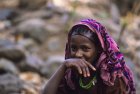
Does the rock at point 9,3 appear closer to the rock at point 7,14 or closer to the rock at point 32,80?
the rock at point 7,14

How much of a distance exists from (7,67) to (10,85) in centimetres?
163

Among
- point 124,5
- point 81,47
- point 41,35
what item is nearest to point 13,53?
point 41,35

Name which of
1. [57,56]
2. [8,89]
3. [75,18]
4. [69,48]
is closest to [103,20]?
[75,18]

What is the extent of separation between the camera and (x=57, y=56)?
361 inches

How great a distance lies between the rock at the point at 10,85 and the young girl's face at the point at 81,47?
253 centimetres

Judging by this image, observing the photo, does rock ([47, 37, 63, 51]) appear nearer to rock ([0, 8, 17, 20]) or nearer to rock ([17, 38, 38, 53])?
rock ([17, 38, 38, 53])

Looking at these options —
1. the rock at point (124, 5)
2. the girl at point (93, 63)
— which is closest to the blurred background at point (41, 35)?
the rock at point (124, 5)

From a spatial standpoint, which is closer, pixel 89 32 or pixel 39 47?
pixel 89 32

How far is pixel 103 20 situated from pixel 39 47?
2101mm

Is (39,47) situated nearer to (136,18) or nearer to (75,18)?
(75,18)

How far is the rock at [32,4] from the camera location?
39.6 feet

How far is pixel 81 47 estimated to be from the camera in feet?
11.6

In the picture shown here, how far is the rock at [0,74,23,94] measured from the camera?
5.96m

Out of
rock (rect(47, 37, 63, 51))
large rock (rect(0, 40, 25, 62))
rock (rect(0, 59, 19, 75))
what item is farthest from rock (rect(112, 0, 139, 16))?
rock (rect(0, 59, 19, 75))
